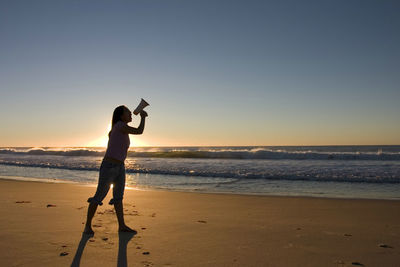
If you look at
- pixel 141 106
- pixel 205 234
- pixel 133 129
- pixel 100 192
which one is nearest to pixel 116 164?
pixel 100 192

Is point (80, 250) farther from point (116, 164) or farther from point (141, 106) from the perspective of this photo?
point (141, 106)

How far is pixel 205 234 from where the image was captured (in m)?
4.32

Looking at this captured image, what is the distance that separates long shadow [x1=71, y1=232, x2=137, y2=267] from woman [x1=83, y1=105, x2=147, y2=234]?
0.14m

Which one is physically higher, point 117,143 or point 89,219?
point 117,143

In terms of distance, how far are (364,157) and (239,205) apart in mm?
26722

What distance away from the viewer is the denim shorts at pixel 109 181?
168 inches

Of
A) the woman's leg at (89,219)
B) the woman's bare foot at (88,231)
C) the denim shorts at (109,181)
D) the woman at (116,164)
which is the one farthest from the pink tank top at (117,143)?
the woman's bare foot at (88,231)

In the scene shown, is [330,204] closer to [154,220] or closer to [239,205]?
[239,205]

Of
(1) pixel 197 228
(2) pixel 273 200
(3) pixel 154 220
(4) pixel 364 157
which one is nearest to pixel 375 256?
(1) pixel 197 228

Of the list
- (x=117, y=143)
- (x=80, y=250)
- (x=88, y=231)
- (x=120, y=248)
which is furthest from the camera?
(x=117, y=143)

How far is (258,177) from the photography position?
13.4 m

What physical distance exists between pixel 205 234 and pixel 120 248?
117 centimetres

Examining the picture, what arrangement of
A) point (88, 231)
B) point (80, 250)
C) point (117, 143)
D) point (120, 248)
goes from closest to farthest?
point (80, 250), point (120, 248), point (88, 231), point (117, 143)

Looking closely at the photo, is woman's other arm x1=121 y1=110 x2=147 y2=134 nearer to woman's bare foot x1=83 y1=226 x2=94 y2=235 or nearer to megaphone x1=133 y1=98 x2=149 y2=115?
megaphone x1=133 y1=98 x2=149 y2=115
